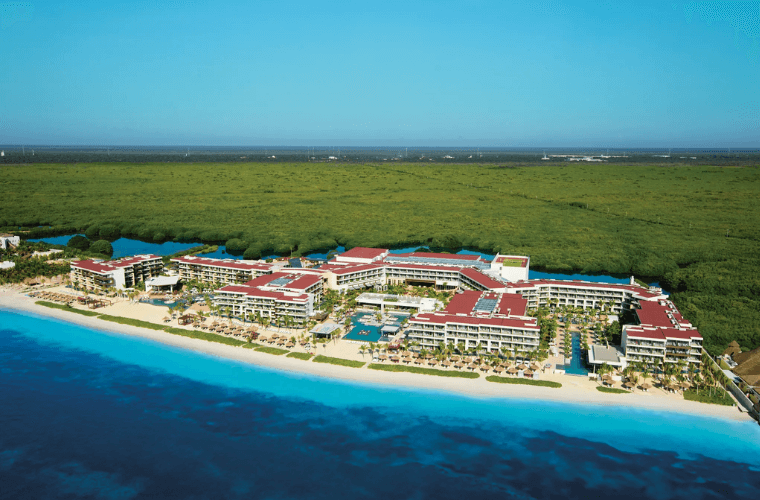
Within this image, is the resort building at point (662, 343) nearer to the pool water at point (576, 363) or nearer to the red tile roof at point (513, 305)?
the pool water at point (576, 363)

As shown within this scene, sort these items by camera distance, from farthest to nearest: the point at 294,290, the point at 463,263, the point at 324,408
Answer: the point at 463,263 < the point at 294,290 < the point at 324,408

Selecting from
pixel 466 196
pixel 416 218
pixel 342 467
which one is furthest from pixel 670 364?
pixel 466 196

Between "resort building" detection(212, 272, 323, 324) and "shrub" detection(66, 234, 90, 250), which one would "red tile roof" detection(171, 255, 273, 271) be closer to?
"resort building" detection(212, 272, 323, 324)

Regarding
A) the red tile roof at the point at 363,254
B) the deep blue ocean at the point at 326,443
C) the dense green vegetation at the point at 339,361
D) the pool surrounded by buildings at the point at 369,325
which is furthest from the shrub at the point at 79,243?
the dense green vegetation at the point at 339,361

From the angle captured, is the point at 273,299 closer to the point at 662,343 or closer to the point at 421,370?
the point at 421,370

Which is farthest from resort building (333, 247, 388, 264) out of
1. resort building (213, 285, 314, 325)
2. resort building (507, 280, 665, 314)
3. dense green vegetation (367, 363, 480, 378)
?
dense green vegetation (367, 363, 480, 378)

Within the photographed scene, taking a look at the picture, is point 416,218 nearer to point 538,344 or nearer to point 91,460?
point 538,344

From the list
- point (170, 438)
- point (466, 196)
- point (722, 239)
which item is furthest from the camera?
point (466, 196)
